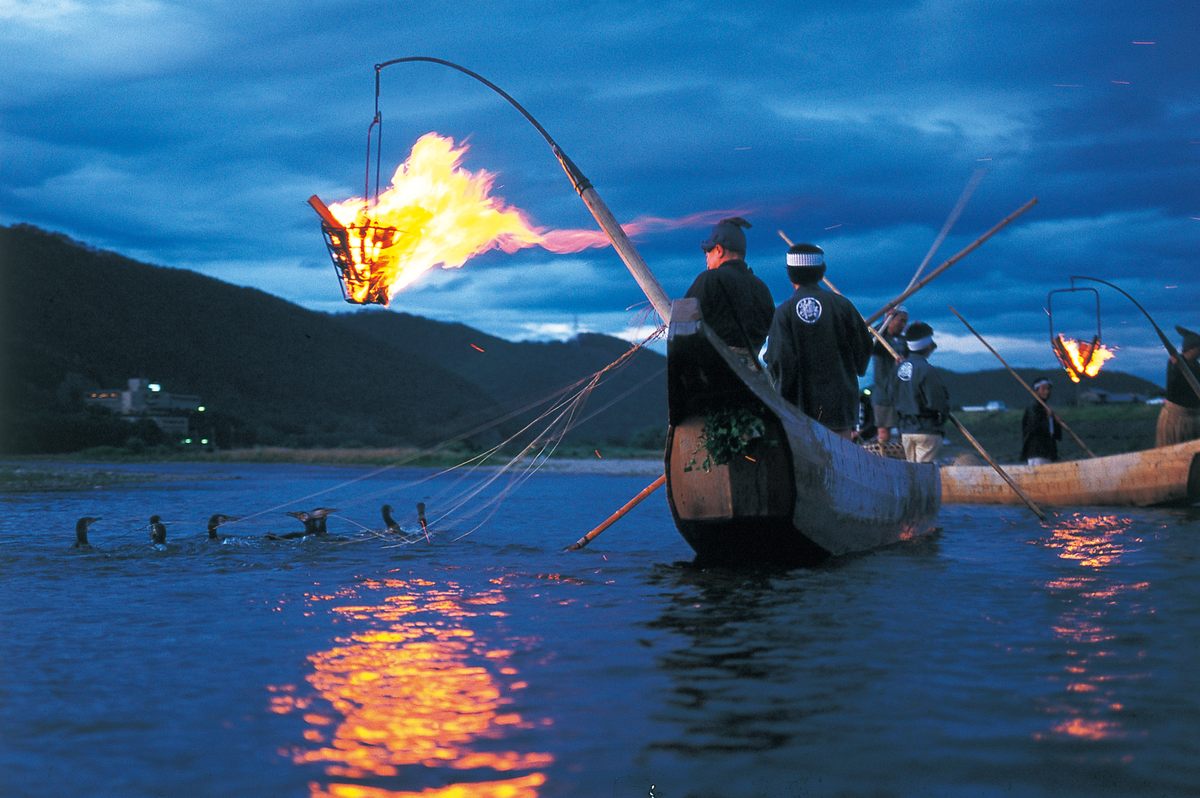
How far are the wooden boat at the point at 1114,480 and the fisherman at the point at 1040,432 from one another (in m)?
0.68

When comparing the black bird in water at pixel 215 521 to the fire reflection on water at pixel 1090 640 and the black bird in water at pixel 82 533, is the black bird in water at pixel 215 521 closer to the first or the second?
the black bird in water at pixel 82 533

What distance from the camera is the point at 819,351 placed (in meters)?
9.72

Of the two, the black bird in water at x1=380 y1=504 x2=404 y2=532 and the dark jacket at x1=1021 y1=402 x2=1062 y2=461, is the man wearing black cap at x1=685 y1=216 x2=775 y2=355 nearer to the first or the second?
the black bird in water at x1=380 y1=504 x2=404 y2=532

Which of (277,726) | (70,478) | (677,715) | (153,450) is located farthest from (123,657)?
(153,450)

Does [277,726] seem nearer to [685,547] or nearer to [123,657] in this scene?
[123,657]

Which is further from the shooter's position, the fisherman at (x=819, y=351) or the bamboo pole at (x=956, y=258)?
the bamboo pole at (x=956, y=258)

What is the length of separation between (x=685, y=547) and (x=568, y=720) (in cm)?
795

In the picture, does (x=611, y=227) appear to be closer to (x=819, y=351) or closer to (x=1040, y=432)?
(x=819, y=351)

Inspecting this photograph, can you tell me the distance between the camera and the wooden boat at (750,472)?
320 inches

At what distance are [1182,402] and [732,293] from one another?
39.3 feet

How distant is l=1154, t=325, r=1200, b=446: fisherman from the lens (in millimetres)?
17078

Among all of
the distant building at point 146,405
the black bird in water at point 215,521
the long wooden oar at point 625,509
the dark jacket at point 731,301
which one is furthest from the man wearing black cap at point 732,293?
the distant building at point 146,405

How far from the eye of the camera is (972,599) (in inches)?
292

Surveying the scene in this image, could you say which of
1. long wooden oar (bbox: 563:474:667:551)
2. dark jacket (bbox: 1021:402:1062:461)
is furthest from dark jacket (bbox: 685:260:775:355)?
dark jacket (bbox: 1021:402:1062:461)
